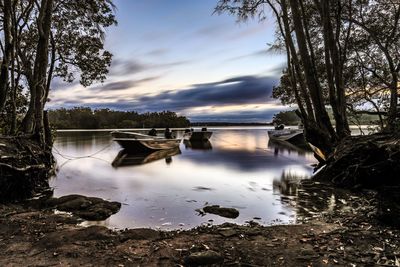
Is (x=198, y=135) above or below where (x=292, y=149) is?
above

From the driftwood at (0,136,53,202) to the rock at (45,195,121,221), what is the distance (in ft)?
4.13

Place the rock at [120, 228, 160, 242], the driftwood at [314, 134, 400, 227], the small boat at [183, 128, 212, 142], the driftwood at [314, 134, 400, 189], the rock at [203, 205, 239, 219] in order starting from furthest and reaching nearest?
the small boat at [183, 128, 212, 142]
the driftwood at [314, 134, 400, 189]
the rock at [203, 205, 239, 219]
the driftwood at [314, 134, 400, 227]
the rock at [120, 228, 160, 242]

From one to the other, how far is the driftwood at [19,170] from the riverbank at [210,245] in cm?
302

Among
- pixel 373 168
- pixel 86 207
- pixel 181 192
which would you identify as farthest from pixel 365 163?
pixel 86 207

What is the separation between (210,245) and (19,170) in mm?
7194

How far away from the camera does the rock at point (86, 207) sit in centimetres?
817

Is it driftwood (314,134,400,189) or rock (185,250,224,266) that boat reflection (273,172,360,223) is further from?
rock (185,250,224,266)

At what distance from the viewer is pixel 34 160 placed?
11477 millimetres

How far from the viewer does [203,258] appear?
4695 mm

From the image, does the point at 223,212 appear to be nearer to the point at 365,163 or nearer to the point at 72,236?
the point at 72,236

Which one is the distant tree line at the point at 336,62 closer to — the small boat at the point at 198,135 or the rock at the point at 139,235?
the rock at the point at 139,235

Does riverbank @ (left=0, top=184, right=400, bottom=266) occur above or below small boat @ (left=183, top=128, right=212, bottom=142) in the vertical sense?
below

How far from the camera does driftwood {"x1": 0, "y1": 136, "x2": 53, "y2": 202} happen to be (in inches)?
376

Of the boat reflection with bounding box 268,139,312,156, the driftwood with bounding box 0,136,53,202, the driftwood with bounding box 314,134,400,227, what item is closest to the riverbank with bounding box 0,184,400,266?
the driftwood with bounding box 314,134,400,227
